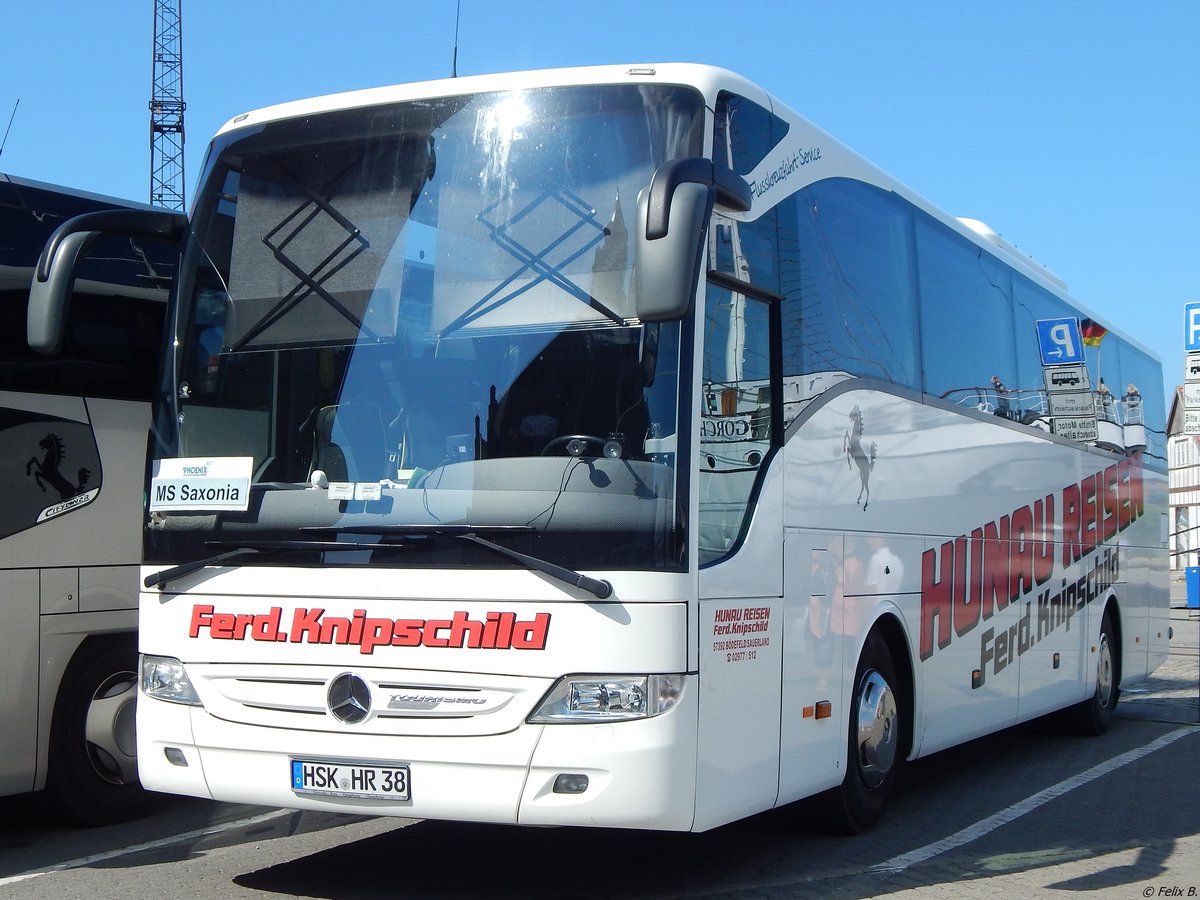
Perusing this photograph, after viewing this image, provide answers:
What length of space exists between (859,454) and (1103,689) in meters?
6.59

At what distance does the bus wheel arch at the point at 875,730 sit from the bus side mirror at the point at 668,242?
3072 millimetres

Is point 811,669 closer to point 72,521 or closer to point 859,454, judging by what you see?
point 859,454

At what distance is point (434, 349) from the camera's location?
591 cm

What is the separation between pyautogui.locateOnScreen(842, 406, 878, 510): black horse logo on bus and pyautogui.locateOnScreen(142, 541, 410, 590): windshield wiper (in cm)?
285

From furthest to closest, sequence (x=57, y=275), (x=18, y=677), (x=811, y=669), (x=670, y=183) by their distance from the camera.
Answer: (x=18, y=677) < (x=811, y=669) < (x=57, y=275) < (x=670, y=183)

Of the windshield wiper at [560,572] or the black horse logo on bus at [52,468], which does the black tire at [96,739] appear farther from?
the windshield wiper at [560,572]

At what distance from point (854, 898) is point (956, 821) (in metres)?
2.38

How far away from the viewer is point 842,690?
723 cm

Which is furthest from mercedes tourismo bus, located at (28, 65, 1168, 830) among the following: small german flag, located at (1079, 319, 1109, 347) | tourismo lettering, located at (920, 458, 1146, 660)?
small german flag, located at (1079, 319, 1109, 347)

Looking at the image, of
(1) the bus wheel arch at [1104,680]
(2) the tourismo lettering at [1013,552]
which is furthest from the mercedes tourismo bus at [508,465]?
(1) the bus wheel arch at [1104,680]

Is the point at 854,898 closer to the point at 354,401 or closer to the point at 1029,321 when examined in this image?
the point at 354,401

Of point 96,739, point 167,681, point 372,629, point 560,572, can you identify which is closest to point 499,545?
point 560,572

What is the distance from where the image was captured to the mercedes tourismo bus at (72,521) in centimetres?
746

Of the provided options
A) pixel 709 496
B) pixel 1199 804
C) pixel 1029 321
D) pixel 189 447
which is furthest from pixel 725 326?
pixel 1029 321
